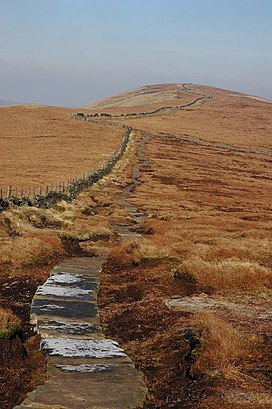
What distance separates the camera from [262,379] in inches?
354

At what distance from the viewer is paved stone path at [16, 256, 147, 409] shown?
8.45m

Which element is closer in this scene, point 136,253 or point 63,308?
point 63,308

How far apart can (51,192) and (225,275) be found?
2176 cm

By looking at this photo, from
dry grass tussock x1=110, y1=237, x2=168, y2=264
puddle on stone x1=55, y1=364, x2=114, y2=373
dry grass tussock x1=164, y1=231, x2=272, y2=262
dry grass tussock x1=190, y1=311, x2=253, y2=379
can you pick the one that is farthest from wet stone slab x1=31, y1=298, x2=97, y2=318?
dry grass tussock x1=164, y1=231, x2=272, y2=262

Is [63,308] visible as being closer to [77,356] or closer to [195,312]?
[77,356]

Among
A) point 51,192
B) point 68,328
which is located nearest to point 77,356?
point 68,328

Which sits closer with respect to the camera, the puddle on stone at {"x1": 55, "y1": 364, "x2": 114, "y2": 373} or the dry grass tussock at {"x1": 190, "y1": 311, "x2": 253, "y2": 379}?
the dry grass tussock at {"x1": 190, "y1": 311, "x2": 253, "y2": 379}

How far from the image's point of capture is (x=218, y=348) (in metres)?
9.91

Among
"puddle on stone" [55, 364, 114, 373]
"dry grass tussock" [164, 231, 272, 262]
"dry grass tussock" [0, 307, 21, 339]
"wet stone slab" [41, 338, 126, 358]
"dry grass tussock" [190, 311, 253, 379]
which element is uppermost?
"dry grass tussock" [190, 311, 253, 379]

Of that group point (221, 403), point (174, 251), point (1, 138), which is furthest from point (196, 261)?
point (1, 138)

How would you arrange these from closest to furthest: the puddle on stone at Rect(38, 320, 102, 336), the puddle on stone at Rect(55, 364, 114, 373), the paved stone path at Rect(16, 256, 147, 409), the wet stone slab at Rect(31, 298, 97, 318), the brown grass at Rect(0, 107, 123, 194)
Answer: the paved stone path at Rect(16, 256, 147, 409) < the puddle on stone at Rect(55, 364, 114, 373) < the puddle on stone at Rect(38, 320, 102, 336) < the wet stone slab at Rect(31, 298, 97, 318) < the brown grass at Rect(0, 107, 123, 194)

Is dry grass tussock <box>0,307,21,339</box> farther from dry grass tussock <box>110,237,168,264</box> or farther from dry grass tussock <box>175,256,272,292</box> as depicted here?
dry grass tussock <box>110,237,168,264</box>

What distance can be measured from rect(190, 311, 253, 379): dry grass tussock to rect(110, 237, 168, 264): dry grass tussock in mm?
7728

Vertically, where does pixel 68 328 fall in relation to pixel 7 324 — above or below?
below
